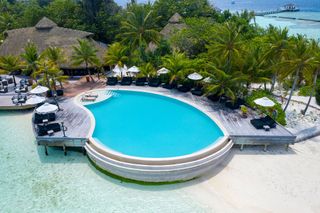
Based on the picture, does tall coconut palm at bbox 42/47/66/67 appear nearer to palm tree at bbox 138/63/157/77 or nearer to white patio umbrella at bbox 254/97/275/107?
palm tree at bbox 138/63/157/77

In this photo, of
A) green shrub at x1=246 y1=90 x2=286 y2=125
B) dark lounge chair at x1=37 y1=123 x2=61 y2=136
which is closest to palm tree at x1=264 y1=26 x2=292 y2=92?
green shrub at x1=246 y1=90 x2=286 y2=125

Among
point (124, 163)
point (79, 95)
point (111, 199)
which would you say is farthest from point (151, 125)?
point (79, 95)

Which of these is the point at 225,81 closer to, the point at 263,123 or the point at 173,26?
the point at 263,123

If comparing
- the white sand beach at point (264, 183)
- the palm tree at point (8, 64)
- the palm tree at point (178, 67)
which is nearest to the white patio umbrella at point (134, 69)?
the palm tree at point (178, 67)

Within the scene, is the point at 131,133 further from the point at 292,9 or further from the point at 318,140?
the point at 292,9

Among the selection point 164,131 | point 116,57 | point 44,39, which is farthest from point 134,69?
point 44,39
